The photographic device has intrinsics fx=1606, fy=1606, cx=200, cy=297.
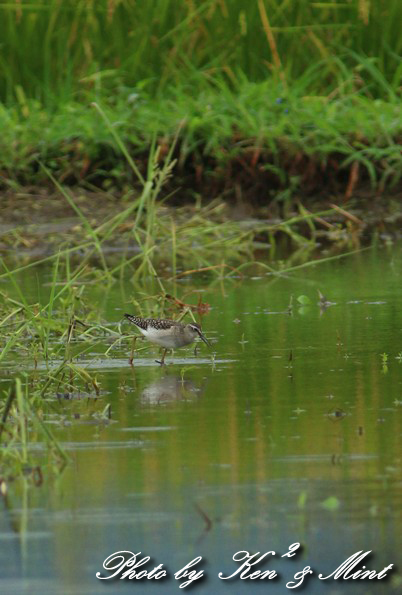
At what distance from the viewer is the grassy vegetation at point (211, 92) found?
14.1 m

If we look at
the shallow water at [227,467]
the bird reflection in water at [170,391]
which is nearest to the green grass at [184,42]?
the shallow water at [227,467]

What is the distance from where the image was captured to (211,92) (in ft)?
48.8

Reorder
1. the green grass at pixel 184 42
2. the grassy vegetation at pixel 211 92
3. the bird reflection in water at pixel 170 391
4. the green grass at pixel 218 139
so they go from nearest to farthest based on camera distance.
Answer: the bird reflection in water at pixel 170 391, the green grass at pixel 218 139, the grassy vegetation at pixel 211 92, the green grass at pixel 184 42

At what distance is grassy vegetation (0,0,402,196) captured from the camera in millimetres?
14062

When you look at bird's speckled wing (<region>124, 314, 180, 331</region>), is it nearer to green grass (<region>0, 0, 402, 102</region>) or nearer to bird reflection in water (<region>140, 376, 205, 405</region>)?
bird reflection in water (<region>140, 376, 205, 405</region>)

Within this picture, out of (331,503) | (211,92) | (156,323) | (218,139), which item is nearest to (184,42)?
(211,92)

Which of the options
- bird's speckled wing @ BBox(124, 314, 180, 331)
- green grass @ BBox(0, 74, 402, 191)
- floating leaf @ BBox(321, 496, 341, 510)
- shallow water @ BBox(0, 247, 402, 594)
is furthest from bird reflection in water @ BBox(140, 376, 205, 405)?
green grass @ BBox(0, 74, 402, 191)

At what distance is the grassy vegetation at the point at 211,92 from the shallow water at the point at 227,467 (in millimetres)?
5641

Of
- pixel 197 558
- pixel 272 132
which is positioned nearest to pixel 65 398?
pixel 197 558

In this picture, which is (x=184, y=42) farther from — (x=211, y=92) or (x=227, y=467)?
(x=227, y=467)

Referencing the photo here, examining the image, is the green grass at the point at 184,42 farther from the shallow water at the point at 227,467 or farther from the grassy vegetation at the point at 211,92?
the shallow water at the point at 227,467

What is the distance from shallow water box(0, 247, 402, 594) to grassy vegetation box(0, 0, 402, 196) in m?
5.64

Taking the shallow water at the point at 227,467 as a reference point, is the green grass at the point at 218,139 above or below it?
below

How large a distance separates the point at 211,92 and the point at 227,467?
9.95m
